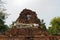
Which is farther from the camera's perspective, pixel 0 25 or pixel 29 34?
pixel 0 25

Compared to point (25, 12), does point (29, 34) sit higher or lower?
lower

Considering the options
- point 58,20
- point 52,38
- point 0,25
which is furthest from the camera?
point 58,20

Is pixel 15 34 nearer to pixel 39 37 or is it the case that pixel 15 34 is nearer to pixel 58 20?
pixel 39 37

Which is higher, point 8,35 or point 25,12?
point 25,12

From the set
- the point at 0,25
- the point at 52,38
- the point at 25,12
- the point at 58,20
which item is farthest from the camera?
the point at 58,20

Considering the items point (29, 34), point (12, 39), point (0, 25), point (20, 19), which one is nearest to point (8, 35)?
point (12, 39)

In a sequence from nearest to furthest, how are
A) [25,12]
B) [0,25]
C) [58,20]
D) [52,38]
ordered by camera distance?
[52,38] < [25,12] < [0,25] < [58,20]

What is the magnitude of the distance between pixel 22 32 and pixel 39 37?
1.39 metres

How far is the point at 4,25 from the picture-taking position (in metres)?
31.0

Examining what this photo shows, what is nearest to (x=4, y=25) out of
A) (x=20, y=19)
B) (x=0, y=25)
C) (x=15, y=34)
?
(x=0, y=25)

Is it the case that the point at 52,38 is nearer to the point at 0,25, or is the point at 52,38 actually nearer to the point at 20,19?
the point at 20,19

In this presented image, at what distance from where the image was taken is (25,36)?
675 inches

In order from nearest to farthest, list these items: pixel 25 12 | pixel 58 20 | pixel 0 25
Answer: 1. pixel 25 12
2. pixel 0 25
3. pixel 58 20

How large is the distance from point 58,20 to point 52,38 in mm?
A: 23262
